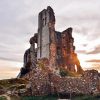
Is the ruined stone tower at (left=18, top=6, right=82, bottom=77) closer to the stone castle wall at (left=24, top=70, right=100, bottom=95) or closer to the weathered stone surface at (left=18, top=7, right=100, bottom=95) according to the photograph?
the weathered stone surface at (left=18, top=7, right=100, bottom=95)

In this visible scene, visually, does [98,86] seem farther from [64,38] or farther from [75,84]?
[64,38]

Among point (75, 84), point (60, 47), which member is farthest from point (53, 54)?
point (75, 84)

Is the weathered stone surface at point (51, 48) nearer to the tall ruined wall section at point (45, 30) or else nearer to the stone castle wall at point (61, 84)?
the tall ruined wall section at point (45, 30)

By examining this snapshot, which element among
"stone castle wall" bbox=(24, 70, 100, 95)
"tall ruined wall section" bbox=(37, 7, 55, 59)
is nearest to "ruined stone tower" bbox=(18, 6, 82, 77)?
"tall ruined wall section" bbox=(37, 7, 55, 59)

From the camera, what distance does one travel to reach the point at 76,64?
92375 mm

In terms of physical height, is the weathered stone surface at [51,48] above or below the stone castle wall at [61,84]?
above

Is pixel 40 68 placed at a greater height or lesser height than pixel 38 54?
lesser

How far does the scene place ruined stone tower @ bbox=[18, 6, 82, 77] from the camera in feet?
284

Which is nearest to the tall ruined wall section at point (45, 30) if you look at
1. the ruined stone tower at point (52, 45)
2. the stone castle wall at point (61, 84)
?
the ruined stone tower at point (52, 45)

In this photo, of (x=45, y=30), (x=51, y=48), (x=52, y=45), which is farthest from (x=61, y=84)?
(x=45, y=30)

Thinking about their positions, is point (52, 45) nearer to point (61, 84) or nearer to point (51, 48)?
point (51, 48)

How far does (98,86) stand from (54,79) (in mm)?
7358

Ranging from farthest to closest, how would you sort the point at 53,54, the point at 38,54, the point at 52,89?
the point at 38,54 < the point at 53,54 < the point at 52,89

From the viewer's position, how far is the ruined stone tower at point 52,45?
8650cm
